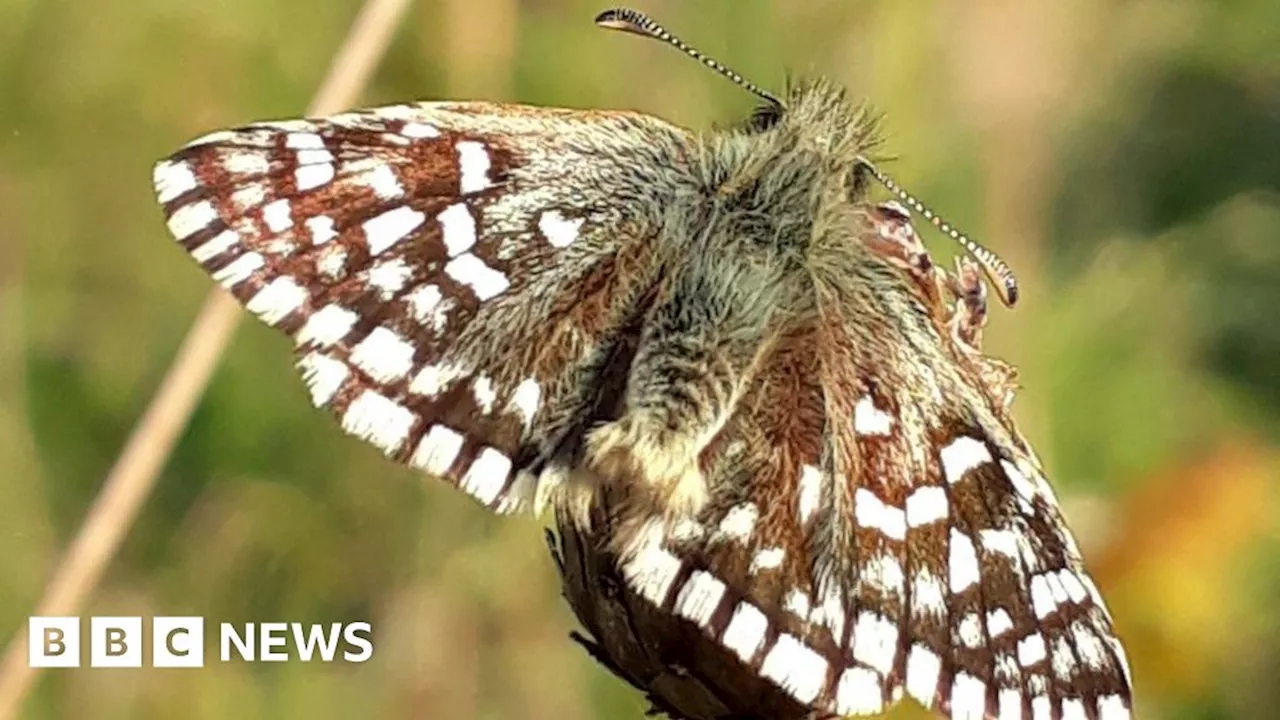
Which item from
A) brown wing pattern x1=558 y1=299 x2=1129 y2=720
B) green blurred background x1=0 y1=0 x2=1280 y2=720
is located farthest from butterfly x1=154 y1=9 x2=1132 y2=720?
green blurred background x1=0 y1=0 x2=1280 y2=720

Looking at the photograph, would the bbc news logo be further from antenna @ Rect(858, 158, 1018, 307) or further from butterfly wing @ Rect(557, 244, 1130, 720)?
antenna @ Rect(858, 158, 1018, 307)

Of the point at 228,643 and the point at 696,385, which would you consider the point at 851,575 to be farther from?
the point at 228,643

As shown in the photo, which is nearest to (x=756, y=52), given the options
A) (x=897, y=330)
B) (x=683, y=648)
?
(x=897, y=330)

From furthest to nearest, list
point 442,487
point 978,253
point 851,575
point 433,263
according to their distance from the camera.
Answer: point 442,487
point 978,253
point 433,263
point 851,575

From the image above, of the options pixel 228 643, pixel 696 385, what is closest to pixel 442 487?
pixel 228 643

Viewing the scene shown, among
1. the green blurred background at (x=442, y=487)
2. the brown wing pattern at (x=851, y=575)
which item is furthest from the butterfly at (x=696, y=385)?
the green blurred background at (x=442, y=487)

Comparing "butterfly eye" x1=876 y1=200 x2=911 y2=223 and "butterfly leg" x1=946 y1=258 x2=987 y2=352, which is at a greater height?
"butterfly eye" x1=876 y1=200 x2=911 y2=223

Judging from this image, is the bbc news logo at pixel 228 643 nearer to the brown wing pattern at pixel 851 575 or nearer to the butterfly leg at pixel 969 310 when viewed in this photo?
the brown wing pattern at pixel 851 575
